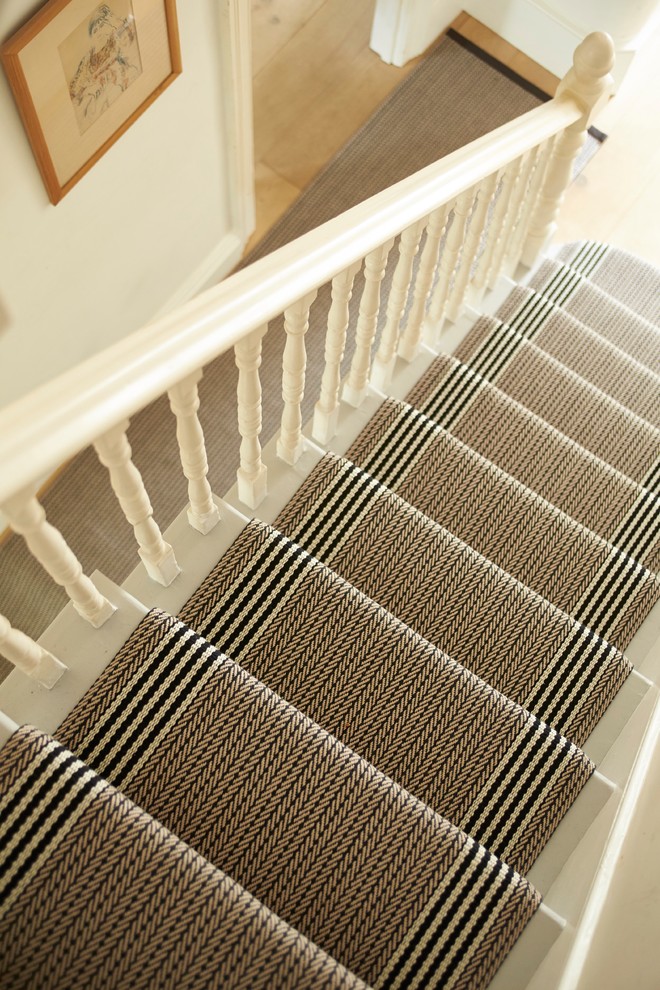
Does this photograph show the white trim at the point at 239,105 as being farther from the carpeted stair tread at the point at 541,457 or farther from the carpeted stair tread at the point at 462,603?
the carpeted stair tread at the point at 462,603

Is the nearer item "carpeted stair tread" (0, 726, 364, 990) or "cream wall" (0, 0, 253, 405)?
"carpeted stair tread" (0, 726, 364, 990)

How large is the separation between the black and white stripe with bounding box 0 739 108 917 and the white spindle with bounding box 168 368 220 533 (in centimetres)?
46

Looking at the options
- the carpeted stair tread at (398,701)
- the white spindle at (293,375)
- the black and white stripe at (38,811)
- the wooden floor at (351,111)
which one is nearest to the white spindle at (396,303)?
the white spindle at (293,375)

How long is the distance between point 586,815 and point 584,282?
5.48ft

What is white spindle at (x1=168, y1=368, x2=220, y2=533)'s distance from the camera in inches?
45.4

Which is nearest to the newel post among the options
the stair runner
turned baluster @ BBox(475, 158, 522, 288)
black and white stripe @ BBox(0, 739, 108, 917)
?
turned baluster @ BBox(475, 158, 522, 288)

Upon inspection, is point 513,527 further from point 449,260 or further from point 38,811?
point 38,811

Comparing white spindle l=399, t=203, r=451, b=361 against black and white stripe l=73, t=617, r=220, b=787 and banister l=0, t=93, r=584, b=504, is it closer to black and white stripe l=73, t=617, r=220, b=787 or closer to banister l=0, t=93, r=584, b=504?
banister l=0, t=93, r=584, b=504

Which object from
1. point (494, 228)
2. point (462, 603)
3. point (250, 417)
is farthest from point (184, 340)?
point (494, 228)

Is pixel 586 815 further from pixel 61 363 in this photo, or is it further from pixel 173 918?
pixel 61 363

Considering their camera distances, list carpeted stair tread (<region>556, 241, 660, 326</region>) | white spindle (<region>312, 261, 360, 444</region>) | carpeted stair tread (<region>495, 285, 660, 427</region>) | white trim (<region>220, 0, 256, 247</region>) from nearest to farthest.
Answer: white spindle (<region>312, 261, 360, 444</region>) → white trim (<region>220, 0, 256, 247</region>) → carpeted stair tread (<region>495, 285, 660, 427</region>) → carpeted stair tread (<region>556, 241, 660, 326</region>)

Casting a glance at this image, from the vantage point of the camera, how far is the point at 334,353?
1.62 meters

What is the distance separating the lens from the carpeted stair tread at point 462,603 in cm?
160

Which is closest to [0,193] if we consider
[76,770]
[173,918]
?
[76,770]
